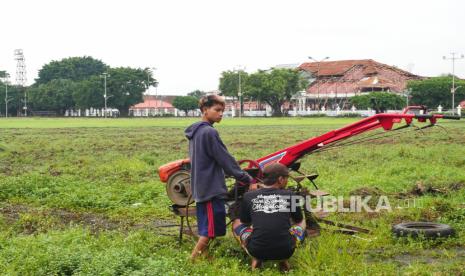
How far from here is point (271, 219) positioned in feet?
20.7

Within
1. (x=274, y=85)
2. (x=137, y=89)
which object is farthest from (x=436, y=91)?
(x=137, y=89)

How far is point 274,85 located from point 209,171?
3586 inches

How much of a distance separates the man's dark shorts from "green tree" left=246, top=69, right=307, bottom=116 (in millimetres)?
90474

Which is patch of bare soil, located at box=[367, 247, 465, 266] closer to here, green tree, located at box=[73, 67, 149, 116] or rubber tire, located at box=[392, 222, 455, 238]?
rubber tire, located at box=[392, 222, 455, 238]

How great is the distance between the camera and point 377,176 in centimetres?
1405

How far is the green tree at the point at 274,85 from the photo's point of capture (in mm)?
97375

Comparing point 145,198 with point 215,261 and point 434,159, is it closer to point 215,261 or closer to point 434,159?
point 215,261

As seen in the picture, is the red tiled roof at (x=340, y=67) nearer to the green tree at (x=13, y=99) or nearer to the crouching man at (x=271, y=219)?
the green tree at (x=13, y=99)

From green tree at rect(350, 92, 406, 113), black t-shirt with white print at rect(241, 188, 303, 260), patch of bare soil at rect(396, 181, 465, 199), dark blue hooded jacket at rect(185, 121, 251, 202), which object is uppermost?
green tree at rect(350, 92, 406, 113)

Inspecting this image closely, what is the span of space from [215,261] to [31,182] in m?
7.24

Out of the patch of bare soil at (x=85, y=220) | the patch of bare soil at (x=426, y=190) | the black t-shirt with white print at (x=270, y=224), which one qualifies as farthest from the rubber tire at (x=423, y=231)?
the patch of bare soil at (x=426, y=190)

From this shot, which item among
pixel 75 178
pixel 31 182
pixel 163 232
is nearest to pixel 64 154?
pixel 75 178

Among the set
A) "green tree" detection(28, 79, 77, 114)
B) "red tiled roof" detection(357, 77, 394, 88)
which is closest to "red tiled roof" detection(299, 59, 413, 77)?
"red tiled roof" detection(357, 77, 394, 88)

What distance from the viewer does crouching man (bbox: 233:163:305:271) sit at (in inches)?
248
